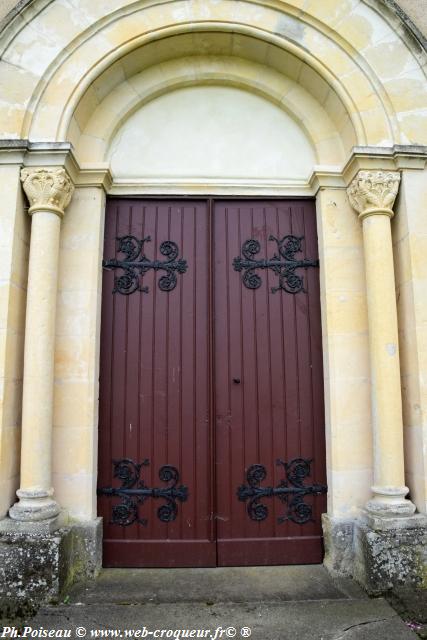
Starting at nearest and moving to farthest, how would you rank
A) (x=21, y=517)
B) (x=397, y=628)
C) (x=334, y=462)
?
(x=397, y=628) < (x=21, y=517) < (x=334, y=462)

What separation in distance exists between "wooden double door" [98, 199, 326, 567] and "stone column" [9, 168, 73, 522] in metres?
0.53

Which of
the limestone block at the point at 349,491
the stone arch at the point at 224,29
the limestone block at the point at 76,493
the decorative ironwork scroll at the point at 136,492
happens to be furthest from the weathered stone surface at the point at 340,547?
the stone arch at the point at 224,29

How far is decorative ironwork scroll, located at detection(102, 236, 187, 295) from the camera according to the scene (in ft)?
13.2

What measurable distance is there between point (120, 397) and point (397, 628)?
2460 millimetres

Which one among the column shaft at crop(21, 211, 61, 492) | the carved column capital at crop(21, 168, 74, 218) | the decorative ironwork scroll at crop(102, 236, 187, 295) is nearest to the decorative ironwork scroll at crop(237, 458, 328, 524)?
the column shaft at crop(21, 211, 61, 492)

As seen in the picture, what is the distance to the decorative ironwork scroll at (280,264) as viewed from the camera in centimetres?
406

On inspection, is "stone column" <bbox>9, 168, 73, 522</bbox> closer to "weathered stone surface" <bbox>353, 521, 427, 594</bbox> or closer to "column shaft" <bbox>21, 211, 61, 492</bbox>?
"column shaft" <bbox>21, 211, 61, 492</bbox>

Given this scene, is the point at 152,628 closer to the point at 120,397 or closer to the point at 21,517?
the point at 21,517

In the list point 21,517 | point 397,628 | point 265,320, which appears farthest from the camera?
point 265,320

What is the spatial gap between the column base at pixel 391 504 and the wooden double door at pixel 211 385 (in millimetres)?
505

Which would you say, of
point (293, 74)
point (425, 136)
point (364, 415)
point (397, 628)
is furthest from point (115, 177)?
point (397, 628)

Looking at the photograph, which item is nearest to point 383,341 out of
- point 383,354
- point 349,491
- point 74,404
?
point 383,354

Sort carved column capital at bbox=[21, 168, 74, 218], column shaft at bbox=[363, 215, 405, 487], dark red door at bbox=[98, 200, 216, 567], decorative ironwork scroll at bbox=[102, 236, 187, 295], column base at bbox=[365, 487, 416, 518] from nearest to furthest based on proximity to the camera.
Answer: column base at bbox=[365, 487, 416, 518], column shaft at bbox=[363, 215, 405, 487], carved column capital at bbox=[21, 168, 74, 218], dark red door at bbox=[98, 200, 216, 567], decorative ironwork scroll at bbox=[102, 236, 187, 295]

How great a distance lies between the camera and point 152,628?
2799mm
